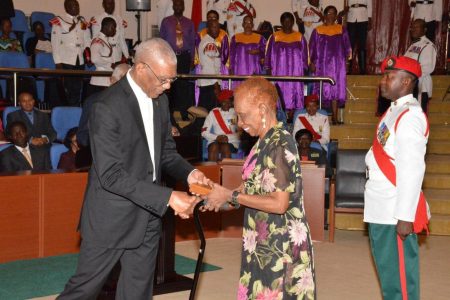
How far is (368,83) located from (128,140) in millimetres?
10365

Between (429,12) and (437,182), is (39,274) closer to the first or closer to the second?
(437,182)

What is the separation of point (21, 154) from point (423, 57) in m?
6.85

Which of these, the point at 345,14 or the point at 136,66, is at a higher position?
the point at 345,14

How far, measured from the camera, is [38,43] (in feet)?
42.3

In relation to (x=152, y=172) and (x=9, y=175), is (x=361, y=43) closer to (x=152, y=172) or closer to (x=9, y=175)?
(x=9, y=175)

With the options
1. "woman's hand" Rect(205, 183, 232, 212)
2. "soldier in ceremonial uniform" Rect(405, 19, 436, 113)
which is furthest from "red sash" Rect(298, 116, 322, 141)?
"woman's hand" Rect(205, 183, 232, 212)

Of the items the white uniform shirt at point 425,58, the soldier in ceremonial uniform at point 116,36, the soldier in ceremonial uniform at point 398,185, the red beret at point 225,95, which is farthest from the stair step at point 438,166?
the soldier in ceremonial uniform at point 398,185

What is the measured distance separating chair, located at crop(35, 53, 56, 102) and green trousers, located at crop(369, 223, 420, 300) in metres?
8.56

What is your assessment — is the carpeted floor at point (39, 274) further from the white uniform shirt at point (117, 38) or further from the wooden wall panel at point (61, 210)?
the white uniform shirt at point (117, 38)

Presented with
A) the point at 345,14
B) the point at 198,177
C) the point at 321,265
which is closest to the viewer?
the point at 198,177

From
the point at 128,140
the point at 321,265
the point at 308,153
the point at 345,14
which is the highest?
the point at 345,14

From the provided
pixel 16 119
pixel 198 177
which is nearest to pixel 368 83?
pixel 16 119

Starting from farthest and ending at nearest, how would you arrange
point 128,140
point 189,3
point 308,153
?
point 189,3 → point 308,153 → point 128,140

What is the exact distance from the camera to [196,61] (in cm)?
1302
